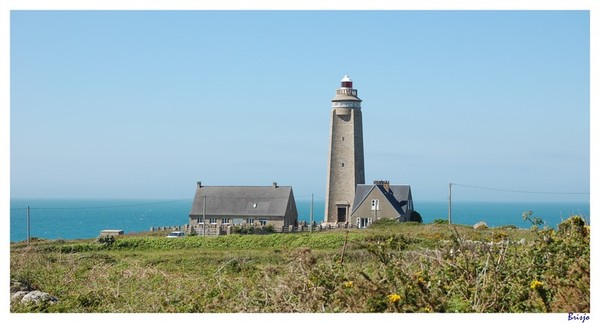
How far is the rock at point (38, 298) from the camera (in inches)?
409

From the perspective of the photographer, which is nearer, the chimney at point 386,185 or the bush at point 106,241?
the bush at point 106,241

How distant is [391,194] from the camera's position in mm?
43531

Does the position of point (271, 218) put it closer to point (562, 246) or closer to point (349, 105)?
point (349, 105)

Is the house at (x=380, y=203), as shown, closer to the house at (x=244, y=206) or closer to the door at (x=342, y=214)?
the door at (x=342, y=214)

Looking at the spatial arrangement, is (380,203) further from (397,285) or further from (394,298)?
(394,298)

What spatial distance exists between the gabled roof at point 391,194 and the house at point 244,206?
11.6ft

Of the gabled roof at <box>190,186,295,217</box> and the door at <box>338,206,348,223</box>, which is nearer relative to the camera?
the gabled roof at <box>190,186,295,217</box>

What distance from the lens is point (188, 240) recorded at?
2986 cm

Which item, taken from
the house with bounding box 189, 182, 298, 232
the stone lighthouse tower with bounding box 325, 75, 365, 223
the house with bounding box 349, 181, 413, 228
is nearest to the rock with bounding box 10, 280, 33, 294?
the house with bounding box 189, 182, 298, 232

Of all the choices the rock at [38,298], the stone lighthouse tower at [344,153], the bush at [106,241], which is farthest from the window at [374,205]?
the rock at [38,298]

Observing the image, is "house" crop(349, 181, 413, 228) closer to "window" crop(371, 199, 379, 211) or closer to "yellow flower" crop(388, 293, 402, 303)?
"window" crop(371, 199, 379, 211)

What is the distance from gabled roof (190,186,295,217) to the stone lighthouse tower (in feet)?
8.25

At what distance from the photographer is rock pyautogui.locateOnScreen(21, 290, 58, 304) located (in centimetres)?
1040
